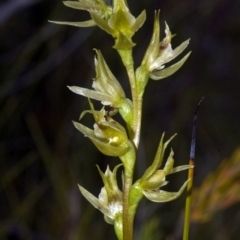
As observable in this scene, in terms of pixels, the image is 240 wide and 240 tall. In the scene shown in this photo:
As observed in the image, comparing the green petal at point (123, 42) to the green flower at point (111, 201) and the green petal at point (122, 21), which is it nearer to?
the green petal at point (122, 21)

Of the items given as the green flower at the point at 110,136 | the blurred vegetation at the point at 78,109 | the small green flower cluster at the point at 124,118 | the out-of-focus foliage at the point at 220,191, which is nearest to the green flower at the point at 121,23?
the small green flower cluster at the point at 124,118

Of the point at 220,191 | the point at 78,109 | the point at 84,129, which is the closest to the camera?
the point at 84,129

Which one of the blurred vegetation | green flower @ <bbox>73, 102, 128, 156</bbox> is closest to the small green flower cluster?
green flower @ <bbox>73, 102, 128, 156</bbox>

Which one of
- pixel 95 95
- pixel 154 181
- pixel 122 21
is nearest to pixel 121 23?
pixel 122 21

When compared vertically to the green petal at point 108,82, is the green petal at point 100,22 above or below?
above

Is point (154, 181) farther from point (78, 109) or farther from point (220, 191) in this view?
point (78, 109)

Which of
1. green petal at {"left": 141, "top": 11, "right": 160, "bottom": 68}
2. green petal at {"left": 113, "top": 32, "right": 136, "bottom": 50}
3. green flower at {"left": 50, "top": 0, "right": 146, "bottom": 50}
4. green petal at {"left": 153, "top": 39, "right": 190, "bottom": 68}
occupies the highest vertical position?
green flower at {"left": 50, "top": 0, "right": 146, "bottom": 50}

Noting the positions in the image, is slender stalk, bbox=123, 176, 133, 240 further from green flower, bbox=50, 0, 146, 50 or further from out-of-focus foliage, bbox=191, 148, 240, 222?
out-of-focus foliage, bbox=191, 148, 240, 222
